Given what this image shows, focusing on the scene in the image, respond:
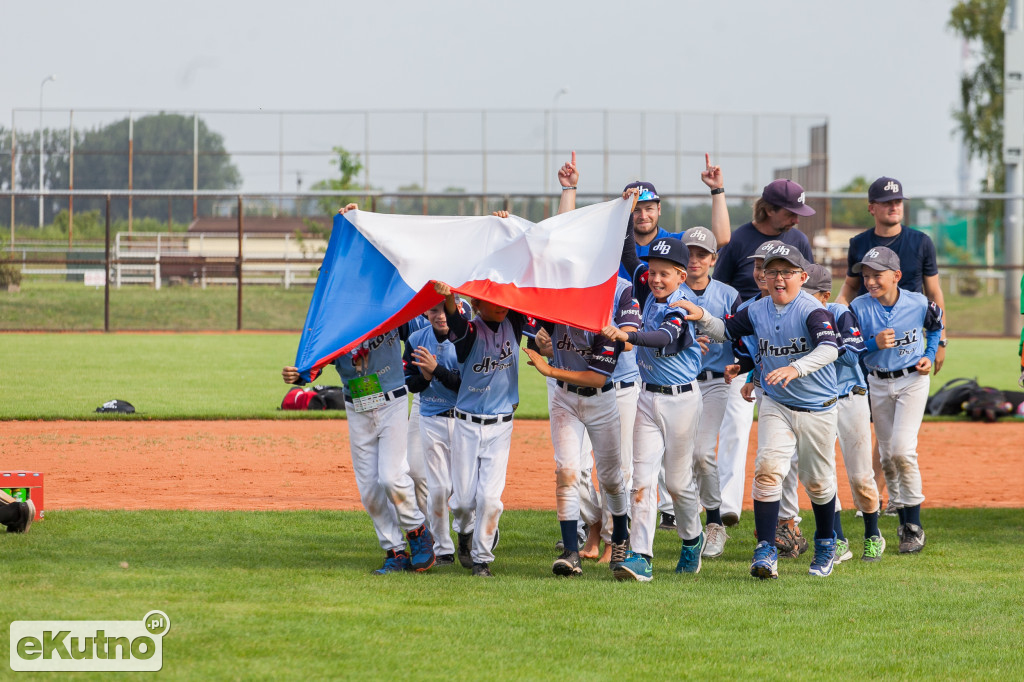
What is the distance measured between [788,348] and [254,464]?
5695mm

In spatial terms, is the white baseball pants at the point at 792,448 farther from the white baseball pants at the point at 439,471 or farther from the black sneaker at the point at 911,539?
the white baseball pants at the point at 439,471

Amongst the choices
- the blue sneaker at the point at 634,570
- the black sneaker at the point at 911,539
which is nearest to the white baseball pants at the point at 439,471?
the blue sneaker at the point at 634,570

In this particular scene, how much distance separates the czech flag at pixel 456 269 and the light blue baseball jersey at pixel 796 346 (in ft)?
3.07

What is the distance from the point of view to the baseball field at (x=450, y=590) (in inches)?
179

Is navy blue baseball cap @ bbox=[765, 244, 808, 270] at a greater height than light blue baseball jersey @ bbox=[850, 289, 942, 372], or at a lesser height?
greater

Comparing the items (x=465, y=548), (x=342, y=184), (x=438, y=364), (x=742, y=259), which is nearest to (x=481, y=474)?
(x=465, y=548)

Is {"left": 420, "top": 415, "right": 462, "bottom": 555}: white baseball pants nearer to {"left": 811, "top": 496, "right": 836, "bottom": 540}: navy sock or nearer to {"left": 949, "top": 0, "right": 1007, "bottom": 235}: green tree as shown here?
{"left": 811, "top": 496, "right": 836, "bottom": 540}: navy sock

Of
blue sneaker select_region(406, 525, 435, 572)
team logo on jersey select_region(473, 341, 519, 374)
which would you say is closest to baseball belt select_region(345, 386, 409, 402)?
team logo on jersey select_region(473, 341, 519, 374)

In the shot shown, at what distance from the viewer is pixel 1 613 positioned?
485 centimetres

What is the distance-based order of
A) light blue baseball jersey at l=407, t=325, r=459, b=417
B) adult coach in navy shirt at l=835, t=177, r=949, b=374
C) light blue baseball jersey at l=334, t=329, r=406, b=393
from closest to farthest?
light blue baseball jersey at l=334, t=329, r=406, b=393, light blue baseball jersey at l=407, t=325, r=459, b=417, adult coach in navy shirt at l=835, t=177, r=949, b=374

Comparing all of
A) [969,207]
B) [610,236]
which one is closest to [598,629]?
[610,236]

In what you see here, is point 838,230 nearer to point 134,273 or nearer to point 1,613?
point 134,273

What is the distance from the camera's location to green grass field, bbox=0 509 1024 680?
14.7ft

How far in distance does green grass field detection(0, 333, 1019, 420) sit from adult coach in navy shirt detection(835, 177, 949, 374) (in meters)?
6.69
